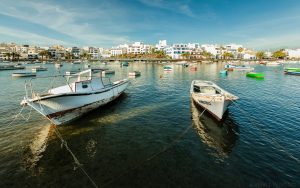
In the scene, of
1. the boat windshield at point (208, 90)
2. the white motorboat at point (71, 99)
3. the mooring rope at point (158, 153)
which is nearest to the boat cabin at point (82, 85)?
the white motorboat at point (71, 99)

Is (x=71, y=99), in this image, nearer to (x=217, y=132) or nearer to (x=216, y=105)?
(x=217, y=132)

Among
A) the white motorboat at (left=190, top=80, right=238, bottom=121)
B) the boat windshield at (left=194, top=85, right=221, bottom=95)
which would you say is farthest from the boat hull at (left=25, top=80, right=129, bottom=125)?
the boat windshield at (left=194, top=85, right=221, bottom=95)

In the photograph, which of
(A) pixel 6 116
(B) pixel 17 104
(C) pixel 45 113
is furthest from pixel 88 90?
(B) pixel 17 104

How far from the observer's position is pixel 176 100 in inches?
1122

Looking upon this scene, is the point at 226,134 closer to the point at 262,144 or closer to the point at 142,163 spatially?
the point at 262,144

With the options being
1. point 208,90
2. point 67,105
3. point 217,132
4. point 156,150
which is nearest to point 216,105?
point 217,132

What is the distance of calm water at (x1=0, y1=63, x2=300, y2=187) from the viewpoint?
1009cm

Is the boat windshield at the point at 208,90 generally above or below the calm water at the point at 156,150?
above

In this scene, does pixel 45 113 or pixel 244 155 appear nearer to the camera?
pixel 244 155

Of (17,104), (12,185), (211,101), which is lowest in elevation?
(12,185)

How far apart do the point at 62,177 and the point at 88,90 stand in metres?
11.6

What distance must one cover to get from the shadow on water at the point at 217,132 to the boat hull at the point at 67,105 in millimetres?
11892

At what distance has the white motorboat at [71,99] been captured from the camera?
1548 cm

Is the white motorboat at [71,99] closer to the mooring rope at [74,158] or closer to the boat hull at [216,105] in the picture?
the mooring rope at [74,158]
